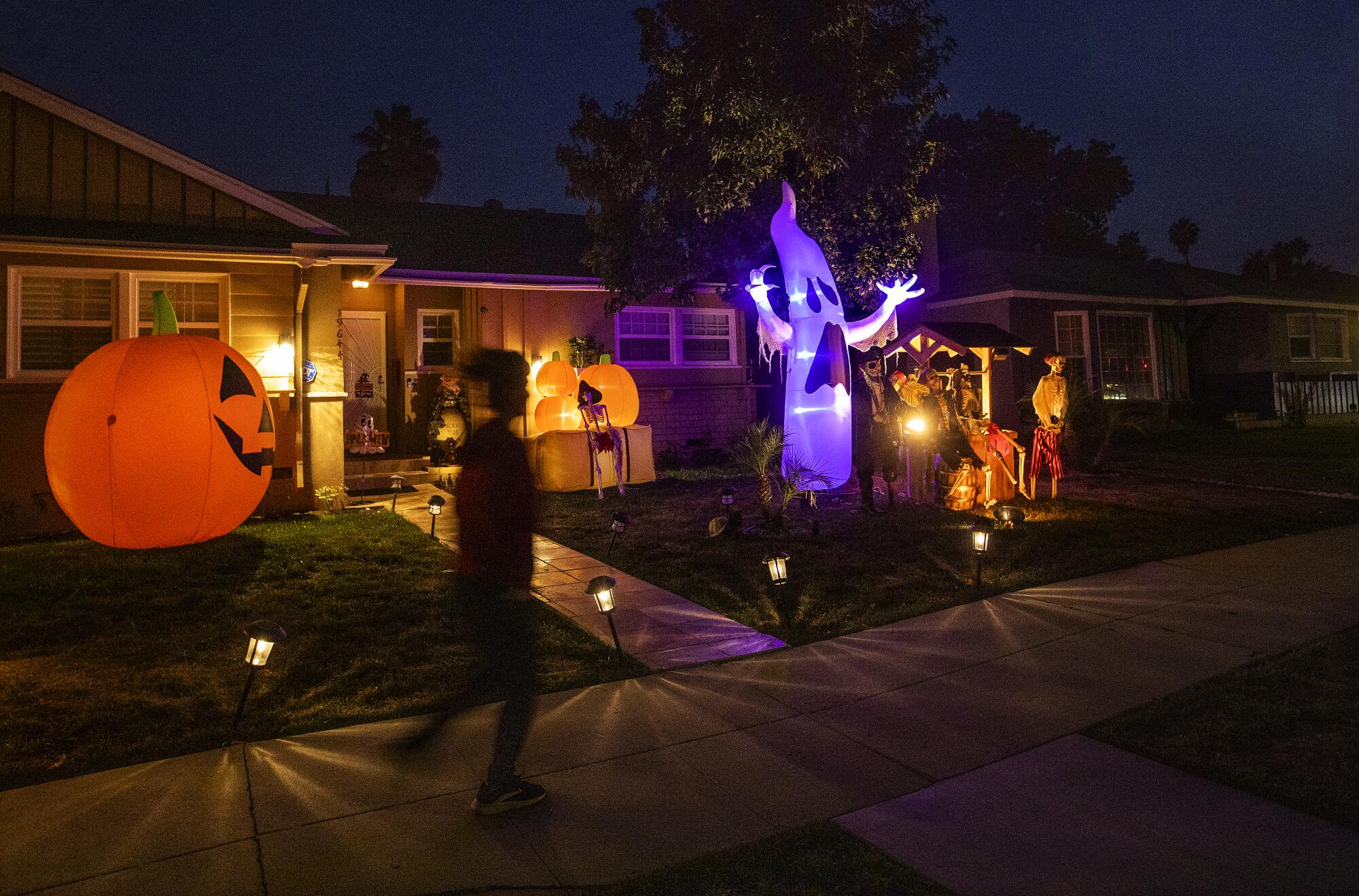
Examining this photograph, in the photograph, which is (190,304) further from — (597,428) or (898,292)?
(898,292)

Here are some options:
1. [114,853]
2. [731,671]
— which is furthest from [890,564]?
[114,853]

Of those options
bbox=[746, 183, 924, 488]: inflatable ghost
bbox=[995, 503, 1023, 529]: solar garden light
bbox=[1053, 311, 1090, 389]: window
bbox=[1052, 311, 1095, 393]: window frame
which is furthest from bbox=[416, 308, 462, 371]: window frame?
bbox=[1053, 311, 1090, 389]: window

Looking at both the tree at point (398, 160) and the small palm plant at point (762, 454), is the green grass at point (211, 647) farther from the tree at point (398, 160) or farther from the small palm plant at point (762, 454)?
the tree at point (398, 160)

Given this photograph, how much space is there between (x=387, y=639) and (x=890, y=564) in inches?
179

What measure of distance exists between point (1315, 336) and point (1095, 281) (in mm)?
8851

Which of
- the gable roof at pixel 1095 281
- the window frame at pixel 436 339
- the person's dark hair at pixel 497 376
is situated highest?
the gable roof at pixel 1095 281

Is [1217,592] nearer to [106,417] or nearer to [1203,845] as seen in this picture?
[1203,845]

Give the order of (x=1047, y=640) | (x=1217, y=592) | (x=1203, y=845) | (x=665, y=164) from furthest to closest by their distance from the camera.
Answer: (x=665, y=164)
(x=1217, y=592)
(x=1047, y=640)
(x=1203, y=845)

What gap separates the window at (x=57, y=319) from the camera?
10.8m

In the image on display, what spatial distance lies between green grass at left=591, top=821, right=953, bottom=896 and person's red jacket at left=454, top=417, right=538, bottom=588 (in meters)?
1.31

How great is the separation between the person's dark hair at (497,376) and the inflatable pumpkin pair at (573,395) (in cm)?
1060

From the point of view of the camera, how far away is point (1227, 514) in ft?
33.2

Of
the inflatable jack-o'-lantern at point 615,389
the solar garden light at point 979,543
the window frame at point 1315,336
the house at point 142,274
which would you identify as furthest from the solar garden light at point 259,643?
the window frame at point 1315,336

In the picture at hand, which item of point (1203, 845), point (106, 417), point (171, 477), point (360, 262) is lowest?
point (1203, 845)
